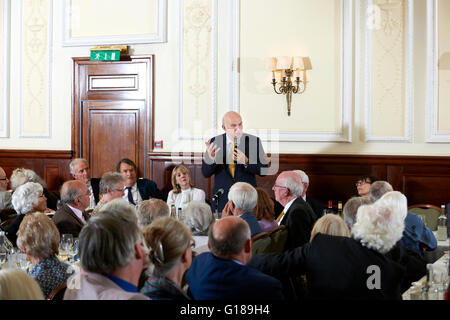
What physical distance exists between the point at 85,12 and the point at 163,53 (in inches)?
53.8

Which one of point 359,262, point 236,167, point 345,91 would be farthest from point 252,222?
point 345,91

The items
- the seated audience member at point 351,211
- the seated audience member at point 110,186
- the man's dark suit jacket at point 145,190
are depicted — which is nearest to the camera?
the seated audience member at point 351,211

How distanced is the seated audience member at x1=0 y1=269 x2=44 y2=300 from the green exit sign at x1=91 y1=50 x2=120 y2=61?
256 inches

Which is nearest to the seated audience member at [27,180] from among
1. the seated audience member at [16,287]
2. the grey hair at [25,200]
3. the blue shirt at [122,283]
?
the grey hair at [25,200]

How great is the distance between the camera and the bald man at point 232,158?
610 cm

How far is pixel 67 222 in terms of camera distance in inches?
172

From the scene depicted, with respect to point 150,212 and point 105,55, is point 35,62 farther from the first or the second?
point 150,212

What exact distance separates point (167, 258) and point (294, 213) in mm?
1932

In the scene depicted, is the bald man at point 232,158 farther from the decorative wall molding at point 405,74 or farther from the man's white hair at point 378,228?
the man's white hair at point 378,228

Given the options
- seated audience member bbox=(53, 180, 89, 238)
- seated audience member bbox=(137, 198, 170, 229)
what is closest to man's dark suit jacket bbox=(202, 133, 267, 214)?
seated audience member bbox=(53, 180, 89, 238)

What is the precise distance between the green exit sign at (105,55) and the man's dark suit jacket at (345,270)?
5.77 m

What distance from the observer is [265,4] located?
7582mm
